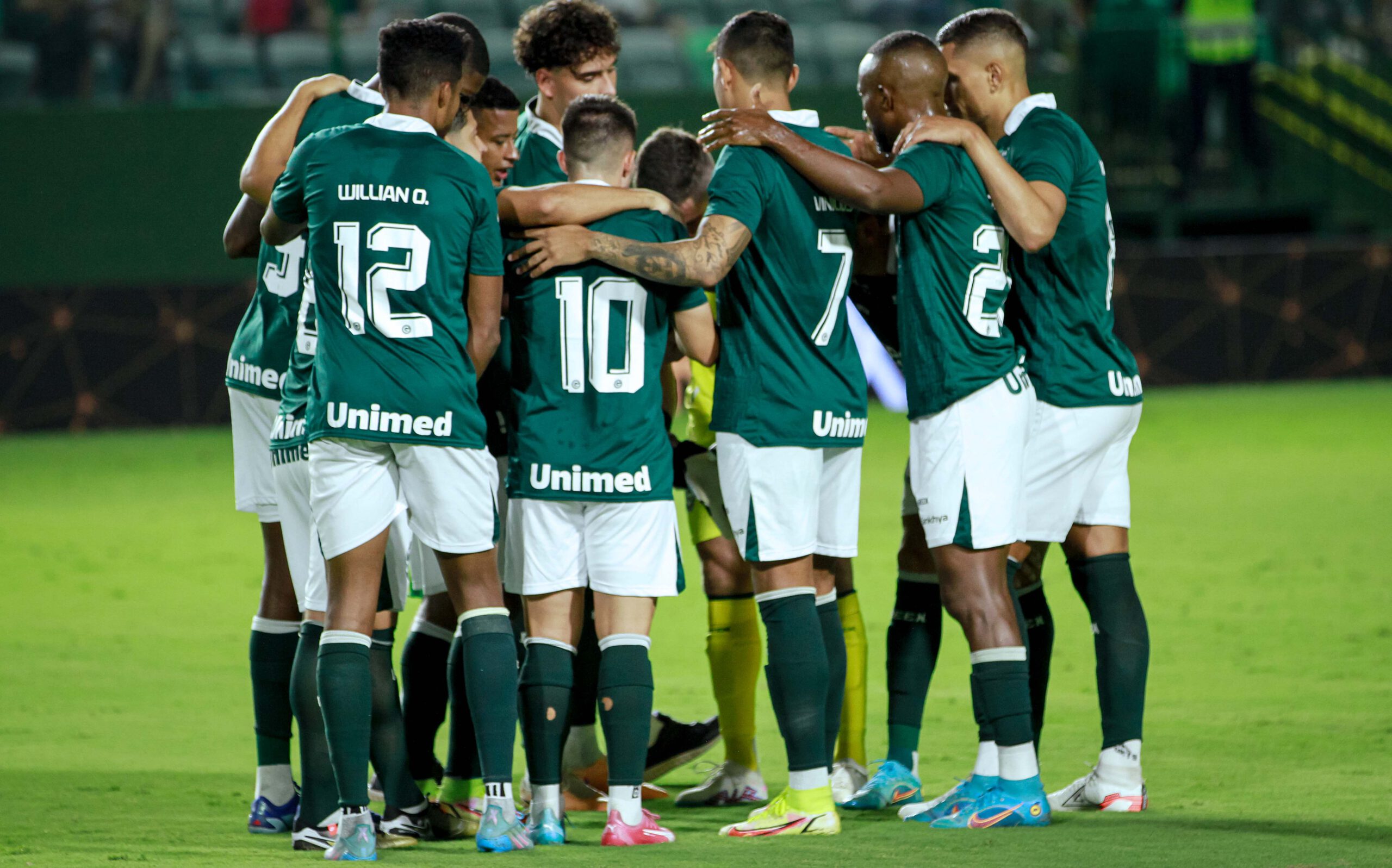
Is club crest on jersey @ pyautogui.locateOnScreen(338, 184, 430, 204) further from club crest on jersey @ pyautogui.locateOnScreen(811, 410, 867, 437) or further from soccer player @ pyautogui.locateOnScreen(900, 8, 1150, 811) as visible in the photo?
soccer player @ pyautogui.locateOnScreen(900, 8, 1150, 811)

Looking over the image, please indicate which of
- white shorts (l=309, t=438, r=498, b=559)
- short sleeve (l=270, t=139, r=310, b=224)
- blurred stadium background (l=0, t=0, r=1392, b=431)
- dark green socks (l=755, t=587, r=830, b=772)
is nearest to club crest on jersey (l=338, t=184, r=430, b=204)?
short sleeve (l=270, t=139, r=310, b=224)

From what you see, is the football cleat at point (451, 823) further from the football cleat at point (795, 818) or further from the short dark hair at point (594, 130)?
the short dark hair at point (594, 130)

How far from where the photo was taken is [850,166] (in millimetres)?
4121

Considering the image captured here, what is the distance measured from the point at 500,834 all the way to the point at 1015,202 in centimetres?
199

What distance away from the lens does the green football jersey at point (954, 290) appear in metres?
4.22

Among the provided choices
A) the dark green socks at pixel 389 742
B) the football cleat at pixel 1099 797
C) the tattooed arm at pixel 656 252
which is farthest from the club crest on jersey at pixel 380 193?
the football cleat at pixel 1099 797

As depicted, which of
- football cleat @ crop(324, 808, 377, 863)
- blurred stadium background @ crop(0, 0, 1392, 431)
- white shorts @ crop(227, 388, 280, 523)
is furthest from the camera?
blurred stadium background @ crop(0, 0, 1392, 431)

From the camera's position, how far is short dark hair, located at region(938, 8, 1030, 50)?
4.46 m

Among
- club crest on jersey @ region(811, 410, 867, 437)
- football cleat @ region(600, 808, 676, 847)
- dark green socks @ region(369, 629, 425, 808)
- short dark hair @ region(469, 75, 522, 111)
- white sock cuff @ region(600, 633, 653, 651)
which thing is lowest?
football cleat @ region(600, 808, 676, 847)

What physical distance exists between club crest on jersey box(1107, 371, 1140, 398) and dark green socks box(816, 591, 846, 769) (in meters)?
0.93

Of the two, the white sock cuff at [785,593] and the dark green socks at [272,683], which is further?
the dark green socks at [272,683]

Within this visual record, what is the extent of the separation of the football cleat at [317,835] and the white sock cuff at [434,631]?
2.11ft

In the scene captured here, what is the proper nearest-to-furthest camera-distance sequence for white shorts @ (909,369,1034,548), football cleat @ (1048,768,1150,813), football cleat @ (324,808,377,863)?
football cleat @ (324,808,377,863)
white shorts @ (909,369,1034,548)
football cleat @ (1048,768,1150,813)

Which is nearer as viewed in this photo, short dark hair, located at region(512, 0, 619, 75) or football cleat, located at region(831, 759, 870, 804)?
football cleat, located at region(831, 759, 870, 804)
